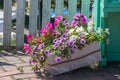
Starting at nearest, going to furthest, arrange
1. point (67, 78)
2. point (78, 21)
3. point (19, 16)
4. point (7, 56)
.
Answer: point (67, 78), point (78, 21), point (7, 56), point (19, 16)

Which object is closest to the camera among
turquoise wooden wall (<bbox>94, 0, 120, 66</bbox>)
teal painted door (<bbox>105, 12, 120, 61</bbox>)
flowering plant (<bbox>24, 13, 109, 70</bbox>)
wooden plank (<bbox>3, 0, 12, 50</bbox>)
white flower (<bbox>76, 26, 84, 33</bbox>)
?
flowering plant (<bbox>24, 13, 109, 70</bbox>)

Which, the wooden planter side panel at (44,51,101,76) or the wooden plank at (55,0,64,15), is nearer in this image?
the wooden planter side panel at (44,51,101,76)

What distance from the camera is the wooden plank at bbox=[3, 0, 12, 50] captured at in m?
6.04

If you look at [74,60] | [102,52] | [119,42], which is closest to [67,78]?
[74,60]

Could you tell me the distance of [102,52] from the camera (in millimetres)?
5242

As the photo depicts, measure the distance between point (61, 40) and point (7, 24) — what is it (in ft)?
5.43

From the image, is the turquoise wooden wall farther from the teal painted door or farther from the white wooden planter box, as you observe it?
the white wooden planter box

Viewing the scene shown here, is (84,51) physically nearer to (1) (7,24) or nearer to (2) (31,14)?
(2) (31,14)

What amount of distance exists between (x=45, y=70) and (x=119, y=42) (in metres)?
1.32

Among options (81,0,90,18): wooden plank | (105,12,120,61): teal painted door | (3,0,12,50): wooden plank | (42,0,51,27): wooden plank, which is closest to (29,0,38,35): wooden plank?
(42,0,51,27): wooden plank

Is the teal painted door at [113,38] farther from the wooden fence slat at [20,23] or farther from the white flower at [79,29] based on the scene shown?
A: the wooden fence slat at [20,23]

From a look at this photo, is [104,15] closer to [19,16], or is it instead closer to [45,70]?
[45,70]

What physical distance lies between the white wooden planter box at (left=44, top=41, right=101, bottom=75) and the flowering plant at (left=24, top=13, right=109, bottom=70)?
2.9 inches

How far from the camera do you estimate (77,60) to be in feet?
16.1
